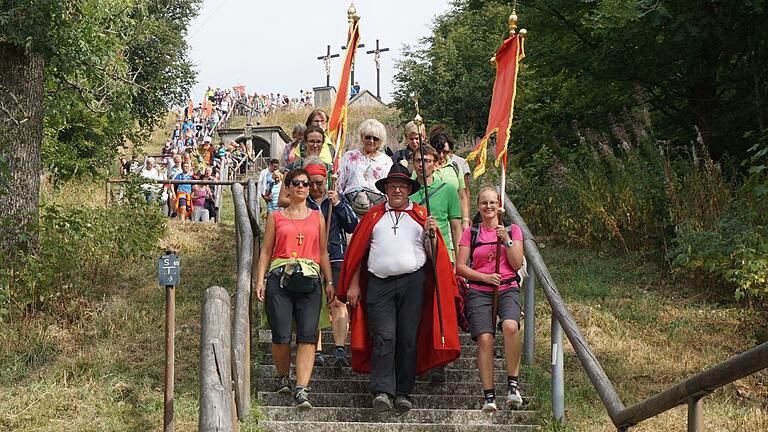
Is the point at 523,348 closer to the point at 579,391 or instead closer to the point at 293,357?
the point at 579,391

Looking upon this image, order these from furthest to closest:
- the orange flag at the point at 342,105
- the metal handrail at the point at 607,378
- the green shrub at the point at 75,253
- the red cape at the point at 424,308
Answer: the green shrub at the point at 75,253 < the orange flag at the point at 342,105 < the red cape at the point at 424,308 < the metal handrail at the point at 607,378

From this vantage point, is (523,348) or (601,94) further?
(601,94)

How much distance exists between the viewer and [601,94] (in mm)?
14898

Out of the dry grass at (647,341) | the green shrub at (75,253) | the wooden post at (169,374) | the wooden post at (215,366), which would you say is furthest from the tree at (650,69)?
the wooden post at (215,366)

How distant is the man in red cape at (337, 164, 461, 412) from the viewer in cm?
717

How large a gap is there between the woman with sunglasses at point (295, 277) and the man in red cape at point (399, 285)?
0.78ft

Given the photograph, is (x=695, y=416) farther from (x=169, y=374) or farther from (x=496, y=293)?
(x=169, y=374)

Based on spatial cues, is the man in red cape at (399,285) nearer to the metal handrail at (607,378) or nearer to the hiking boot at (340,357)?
the hiking boot at (340,357)

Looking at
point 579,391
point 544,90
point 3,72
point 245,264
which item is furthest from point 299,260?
point 544,90

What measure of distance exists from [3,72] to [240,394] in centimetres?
607

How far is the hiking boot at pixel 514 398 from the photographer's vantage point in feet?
23.7

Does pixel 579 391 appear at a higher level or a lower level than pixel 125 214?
lower

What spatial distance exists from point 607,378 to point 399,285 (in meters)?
1.62

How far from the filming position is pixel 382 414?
717cm
